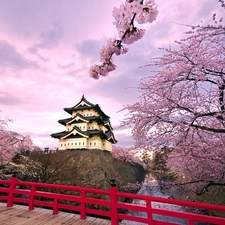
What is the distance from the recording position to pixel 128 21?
170 centimetres

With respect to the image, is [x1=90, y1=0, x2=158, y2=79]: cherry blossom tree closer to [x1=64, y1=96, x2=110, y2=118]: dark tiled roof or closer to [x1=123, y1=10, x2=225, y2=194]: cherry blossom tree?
[x1=123, y1=10, x2=225, y2=194]: cherry blossom tree

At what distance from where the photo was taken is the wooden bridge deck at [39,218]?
3.65 m

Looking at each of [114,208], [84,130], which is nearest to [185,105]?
[114,208]

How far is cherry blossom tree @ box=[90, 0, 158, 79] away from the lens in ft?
5.02

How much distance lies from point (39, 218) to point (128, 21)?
4.91 m

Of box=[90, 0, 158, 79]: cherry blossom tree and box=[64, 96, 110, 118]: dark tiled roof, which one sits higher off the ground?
box=[64, 96, 110, 118]: dark tiled roof

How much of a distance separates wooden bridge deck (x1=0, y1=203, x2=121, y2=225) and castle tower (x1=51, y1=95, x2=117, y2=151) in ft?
53.3

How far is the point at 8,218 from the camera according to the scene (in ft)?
12.6

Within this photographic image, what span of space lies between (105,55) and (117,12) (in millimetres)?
570

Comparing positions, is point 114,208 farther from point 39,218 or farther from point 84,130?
point 84,130

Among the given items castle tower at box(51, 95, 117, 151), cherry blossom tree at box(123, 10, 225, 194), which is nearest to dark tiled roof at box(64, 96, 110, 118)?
castle tower at box(51, 95, 117, 151)

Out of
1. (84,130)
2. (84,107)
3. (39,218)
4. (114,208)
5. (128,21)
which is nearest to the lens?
(128,21)

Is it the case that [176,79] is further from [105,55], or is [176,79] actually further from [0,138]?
[0,138]

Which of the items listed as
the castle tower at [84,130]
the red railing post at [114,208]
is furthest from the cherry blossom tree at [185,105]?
the castle tower at [84,130]
